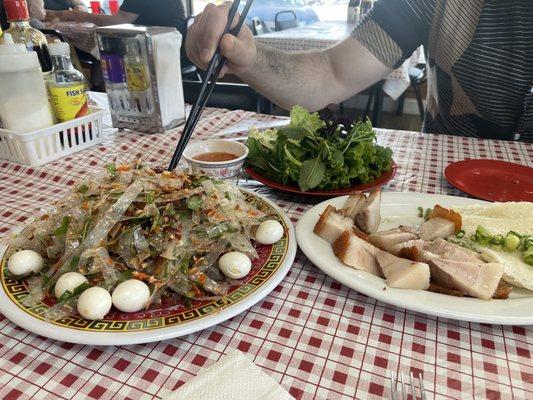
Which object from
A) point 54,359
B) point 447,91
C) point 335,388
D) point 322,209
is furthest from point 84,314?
point 447,91

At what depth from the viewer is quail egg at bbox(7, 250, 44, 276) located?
66 cm

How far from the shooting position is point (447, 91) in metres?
1.76

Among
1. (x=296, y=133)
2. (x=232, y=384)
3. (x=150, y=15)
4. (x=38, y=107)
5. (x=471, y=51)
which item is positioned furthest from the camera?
(x=150, y=15)

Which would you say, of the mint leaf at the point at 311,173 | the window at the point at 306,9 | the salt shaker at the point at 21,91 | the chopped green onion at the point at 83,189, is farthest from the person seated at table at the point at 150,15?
the chopped green onion at the point at 83,189

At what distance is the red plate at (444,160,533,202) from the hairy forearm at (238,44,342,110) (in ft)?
2.59

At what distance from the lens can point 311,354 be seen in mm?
590

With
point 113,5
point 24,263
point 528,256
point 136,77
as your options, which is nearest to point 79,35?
point 113,5

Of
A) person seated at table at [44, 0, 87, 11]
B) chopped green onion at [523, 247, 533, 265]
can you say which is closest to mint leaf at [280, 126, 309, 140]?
chopped green onion at [523, 247, 533, 265]

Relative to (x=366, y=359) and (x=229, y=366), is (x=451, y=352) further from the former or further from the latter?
(x=229, y=366)

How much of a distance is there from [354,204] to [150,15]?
4.05 m

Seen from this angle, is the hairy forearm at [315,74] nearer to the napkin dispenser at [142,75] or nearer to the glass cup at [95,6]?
the napkin dispenser at [142,75]

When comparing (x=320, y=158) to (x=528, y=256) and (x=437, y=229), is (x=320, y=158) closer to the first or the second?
(x=437, y=229)

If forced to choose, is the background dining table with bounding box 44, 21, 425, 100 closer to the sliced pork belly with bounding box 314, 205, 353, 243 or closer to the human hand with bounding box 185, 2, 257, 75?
the human hand with bounding box 185, 2, 257, 75

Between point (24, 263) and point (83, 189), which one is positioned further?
point (83, 189)
